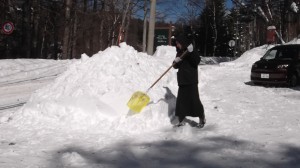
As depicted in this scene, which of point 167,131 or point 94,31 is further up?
point 94,31

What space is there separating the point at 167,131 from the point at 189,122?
2.48 ft

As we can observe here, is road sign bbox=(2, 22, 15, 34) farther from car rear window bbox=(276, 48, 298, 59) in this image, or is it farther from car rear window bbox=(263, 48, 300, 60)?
car rear window bbox=(276, 48, 298, 59)

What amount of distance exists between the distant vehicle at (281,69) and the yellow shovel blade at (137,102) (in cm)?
721

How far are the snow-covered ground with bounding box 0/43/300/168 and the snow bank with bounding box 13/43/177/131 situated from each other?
19 millimetres

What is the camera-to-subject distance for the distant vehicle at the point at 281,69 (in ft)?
43.3

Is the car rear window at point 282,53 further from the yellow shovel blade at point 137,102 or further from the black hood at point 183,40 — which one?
the yellow shovel blade at point 137,102

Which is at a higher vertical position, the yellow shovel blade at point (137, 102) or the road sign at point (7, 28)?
the road sign at point (7, 28)

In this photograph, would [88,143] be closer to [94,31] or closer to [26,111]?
[26,111]

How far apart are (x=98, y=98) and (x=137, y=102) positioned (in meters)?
0.82

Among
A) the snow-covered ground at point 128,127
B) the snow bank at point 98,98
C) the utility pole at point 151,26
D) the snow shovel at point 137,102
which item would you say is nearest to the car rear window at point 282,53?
the snow-covered ground at point 128,127

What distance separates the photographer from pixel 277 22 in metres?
41.4

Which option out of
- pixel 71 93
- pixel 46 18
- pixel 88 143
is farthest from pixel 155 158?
pixel 46 18

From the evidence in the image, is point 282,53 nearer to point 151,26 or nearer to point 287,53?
point 287,53

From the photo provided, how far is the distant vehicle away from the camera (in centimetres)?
1319
